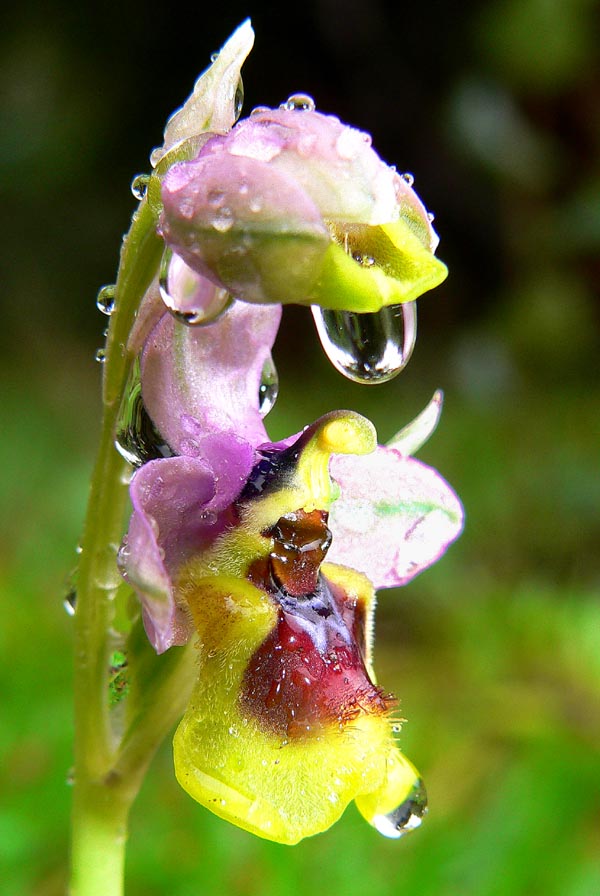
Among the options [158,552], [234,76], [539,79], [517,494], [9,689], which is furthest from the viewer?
[539,79]

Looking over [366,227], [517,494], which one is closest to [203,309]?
[366,227]

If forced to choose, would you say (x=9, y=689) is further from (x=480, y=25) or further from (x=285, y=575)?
(x=480, y=25)

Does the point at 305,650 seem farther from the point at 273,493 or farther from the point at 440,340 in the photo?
the point at 440,340

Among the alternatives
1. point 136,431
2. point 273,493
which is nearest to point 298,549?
point 273,493

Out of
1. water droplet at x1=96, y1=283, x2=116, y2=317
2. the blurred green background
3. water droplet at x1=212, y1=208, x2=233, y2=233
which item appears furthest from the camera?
the blurred green background

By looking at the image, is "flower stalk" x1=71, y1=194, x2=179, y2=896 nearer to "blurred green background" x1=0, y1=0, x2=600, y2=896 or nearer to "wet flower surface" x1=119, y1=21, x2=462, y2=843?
"wet flower surface" x1=119, y1=21, x2=462, y2=843

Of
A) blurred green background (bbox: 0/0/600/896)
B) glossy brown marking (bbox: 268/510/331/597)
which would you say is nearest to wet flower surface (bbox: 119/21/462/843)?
glossy brown marking (bbox: 268/510/331/597)
